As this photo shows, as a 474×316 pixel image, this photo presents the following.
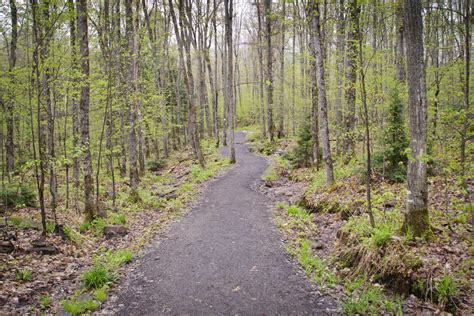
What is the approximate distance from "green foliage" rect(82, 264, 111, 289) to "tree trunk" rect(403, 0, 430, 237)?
18.5 feet

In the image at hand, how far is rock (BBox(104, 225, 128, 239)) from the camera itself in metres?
8.14

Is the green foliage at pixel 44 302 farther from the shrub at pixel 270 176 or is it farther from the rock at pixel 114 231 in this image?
the shrub at pixel 270 176

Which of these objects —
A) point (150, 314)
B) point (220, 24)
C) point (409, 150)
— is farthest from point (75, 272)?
point (220, 24)

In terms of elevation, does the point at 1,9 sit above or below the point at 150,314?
above

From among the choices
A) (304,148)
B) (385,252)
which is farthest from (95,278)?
(304,148)

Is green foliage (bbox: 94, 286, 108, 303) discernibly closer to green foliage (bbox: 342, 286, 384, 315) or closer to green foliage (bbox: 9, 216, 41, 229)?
green foliage (bbox: 9, 216, 41, 229)

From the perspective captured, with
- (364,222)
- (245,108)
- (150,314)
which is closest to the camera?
(150,314)

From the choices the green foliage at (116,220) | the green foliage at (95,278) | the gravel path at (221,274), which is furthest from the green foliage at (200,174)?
the green foliage at (95,278)

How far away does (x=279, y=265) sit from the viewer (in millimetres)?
5930

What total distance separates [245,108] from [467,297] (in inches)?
1587

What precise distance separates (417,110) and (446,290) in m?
2.72

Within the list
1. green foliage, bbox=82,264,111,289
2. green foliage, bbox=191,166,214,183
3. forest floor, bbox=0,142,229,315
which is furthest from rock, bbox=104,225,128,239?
green foliage, bbox=191,166,214,183

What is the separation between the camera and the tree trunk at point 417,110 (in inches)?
188

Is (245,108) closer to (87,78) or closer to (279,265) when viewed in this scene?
(87,78)
